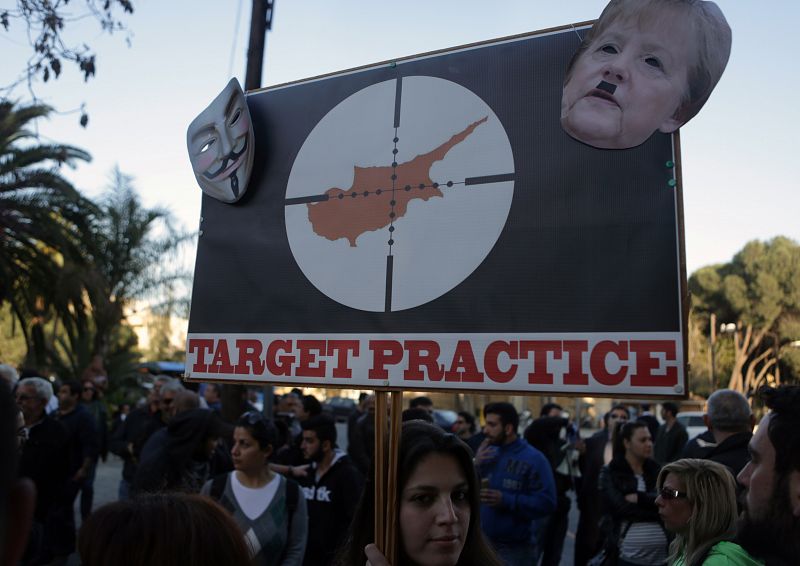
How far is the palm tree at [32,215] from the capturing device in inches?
508

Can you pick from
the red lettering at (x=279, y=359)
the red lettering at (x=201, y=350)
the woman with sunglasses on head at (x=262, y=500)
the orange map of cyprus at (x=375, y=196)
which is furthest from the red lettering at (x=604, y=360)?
the woman with sunglasses on head at (x=262, y=500)

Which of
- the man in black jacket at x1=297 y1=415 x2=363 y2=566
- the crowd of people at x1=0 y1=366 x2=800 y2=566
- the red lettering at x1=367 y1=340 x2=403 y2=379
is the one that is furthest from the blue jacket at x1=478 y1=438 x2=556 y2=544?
the red lettering at x1=367 y1=340 x2=403 y2=379

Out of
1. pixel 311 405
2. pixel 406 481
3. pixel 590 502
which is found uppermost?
pixel 311 405

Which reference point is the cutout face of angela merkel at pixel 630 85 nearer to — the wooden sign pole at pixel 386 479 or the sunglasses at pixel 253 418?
the wooden sign pole at pixel 386 479

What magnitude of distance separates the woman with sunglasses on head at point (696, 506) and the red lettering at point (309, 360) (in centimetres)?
157

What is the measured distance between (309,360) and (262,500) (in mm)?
1542

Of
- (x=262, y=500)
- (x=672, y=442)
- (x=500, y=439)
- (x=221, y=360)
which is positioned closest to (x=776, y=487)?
(x=221, y=360)

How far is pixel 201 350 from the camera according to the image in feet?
9.11

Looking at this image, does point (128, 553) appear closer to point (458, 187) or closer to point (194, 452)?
point (458, 187)

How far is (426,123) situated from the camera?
2.46 meters

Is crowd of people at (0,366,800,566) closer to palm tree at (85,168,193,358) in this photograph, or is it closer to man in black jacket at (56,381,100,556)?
man in black jacket at (56,381,100,556)

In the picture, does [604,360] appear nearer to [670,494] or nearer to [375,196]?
[375,196]

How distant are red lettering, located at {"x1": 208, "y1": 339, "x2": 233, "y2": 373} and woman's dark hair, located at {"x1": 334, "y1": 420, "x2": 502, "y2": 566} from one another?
76 cm

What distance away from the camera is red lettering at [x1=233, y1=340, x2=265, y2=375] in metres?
2.59
